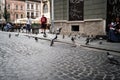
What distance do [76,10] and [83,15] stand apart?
113 cm

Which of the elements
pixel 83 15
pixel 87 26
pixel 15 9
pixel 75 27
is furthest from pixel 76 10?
pixel 15 9

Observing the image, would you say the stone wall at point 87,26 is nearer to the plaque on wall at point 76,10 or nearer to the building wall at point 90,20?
the building wall at point 90,20

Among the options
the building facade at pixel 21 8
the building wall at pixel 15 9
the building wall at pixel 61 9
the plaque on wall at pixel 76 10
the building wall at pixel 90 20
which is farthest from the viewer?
the building wall at pixel 15 9

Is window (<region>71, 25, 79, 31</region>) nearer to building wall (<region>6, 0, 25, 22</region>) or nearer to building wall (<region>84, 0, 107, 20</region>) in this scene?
building wall (<region>84, 0, 107, 20</region>)

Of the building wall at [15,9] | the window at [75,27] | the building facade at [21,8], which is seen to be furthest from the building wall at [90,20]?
the building wall at [15,9]

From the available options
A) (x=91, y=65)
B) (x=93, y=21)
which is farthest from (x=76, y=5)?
(x=91, y=65)

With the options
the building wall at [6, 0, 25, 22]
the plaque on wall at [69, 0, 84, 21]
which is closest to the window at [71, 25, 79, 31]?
the plaque on wall at [69, 0, 84, 21]

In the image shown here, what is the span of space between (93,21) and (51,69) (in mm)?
13428

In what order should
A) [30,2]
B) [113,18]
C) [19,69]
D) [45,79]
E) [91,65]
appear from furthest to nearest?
[30,2] → [113,18] → [91,65] → [19,69] → [45,79]

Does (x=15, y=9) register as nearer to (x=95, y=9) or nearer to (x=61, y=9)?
(x=61, y=9)

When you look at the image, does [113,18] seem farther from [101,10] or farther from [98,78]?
[98,78]

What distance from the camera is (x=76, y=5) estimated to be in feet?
75.3

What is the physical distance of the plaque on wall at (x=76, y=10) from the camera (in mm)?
22391

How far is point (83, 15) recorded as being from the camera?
22047mm
